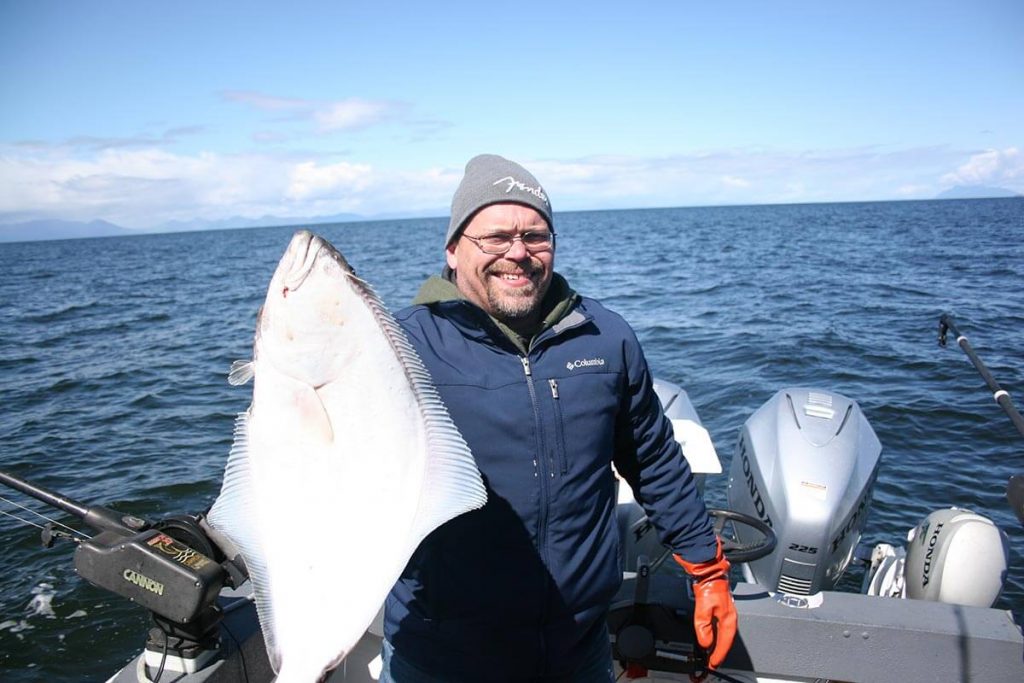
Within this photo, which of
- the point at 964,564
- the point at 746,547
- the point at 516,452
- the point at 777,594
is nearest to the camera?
the point at 516,452

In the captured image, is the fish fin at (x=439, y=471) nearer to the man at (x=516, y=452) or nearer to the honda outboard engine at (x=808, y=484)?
the man at (x=516, y=452)

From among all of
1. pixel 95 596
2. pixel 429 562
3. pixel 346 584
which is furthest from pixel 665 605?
pixel 95 596

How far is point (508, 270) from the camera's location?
7.25 feet

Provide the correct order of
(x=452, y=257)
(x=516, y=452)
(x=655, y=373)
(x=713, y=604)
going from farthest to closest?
(x=655, y=373)
(x=713, y=604)
(x=452, y=257)
(x=516, y=452)

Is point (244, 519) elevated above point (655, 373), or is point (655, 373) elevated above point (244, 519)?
point (244, 519)

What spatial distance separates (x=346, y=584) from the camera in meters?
1.44

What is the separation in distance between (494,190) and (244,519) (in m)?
1.27

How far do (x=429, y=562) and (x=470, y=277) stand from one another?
927mm

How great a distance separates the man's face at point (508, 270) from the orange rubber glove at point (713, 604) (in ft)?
3.92

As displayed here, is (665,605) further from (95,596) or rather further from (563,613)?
(95,596)

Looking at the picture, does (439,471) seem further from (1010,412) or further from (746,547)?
(1010,412)

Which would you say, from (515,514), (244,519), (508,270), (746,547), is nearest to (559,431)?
(515,514)

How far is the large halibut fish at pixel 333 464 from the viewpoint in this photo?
1388 mm

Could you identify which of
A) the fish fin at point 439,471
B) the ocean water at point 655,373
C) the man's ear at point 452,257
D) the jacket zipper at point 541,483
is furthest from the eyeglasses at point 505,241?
the ocean water at point 655,373
